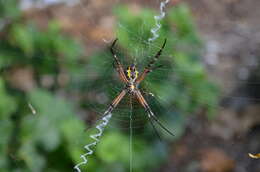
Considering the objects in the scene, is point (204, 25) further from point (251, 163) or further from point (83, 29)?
point (251, 163)

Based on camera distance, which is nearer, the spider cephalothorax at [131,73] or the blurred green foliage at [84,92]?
the spider cephalothorax at [131,73]

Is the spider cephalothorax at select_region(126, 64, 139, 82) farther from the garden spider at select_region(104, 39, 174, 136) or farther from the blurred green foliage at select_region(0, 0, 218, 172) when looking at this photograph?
the blurred green foliage at select_region(0, 0, 218, 172)

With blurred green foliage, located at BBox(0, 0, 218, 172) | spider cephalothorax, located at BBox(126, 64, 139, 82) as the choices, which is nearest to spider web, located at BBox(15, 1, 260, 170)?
blurred green foliage, located at BBox(0, 0, 218, 172)

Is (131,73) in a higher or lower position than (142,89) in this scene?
higher

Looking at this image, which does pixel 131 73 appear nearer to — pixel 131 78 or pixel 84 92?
pixel 131 78

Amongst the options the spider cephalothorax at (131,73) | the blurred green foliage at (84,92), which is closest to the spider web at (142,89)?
the blurred green foliage at (84,92)

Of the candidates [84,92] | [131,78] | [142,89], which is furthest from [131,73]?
[84,92]

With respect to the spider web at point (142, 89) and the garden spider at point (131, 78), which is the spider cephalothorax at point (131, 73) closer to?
the garden spider at point (131, 78)

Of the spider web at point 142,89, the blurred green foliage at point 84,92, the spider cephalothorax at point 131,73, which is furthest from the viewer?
the blurred green foliage at point 84,92
